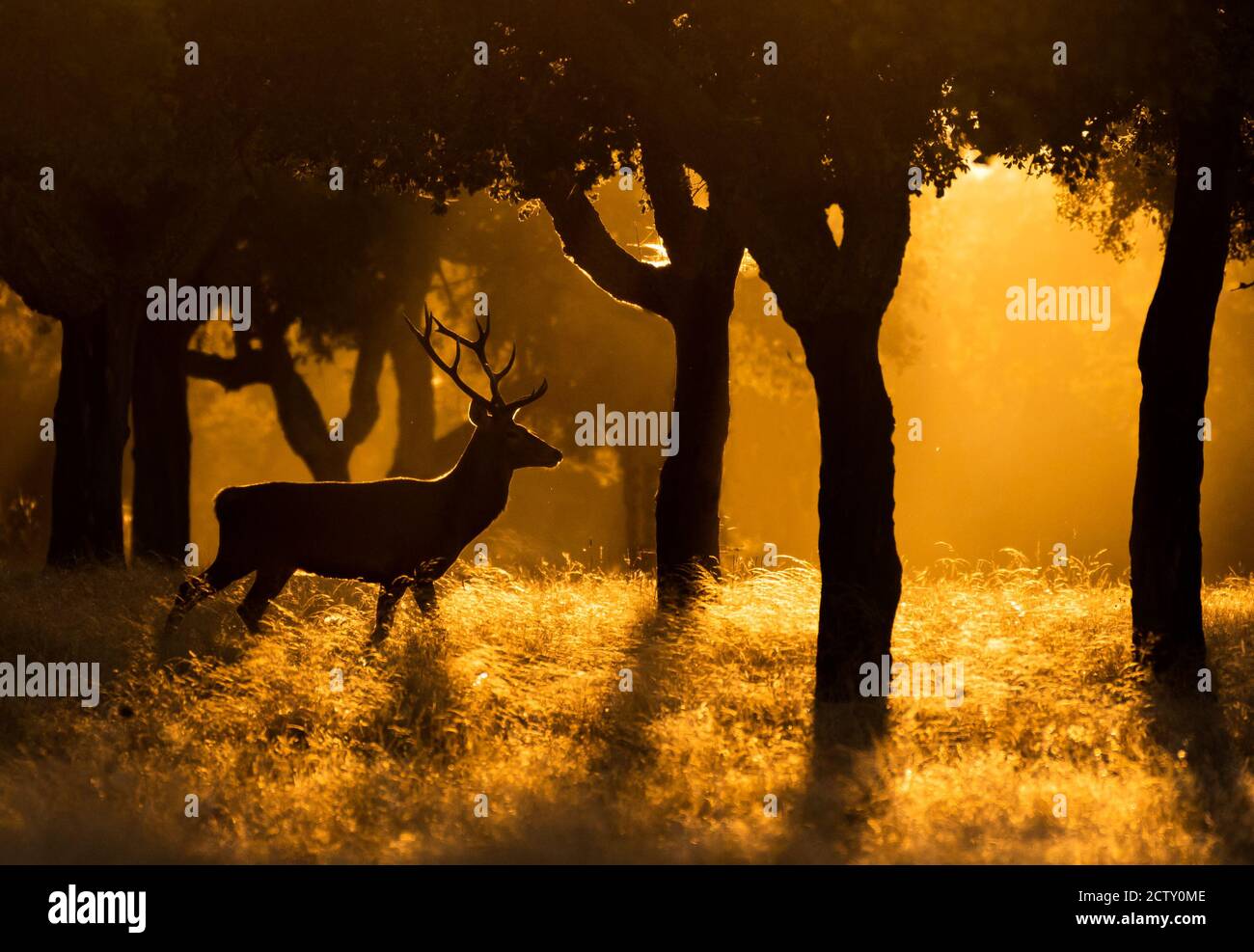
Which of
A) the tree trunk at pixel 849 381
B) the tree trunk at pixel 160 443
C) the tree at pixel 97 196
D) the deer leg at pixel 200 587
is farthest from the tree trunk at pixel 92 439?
the tree trunk at pixel 849 381

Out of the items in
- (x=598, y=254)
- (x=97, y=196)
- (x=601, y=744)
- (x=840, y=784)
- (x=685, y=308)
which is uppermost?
(x=97, y=196)

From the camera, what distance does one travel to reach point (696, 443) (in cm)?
1738

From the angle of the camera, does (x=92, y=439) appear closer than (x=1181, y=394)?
No

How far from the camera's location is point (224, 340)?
1388 inches

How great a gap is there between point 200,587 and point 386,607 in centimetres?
169

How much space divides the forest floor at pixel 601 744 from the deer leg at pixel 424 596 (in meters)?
0.17

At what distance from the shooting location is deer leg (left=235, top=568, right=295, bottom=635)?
14.1 meters

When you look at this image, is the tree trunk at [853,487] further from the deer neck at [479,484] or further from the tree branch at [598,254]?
the tree branch at [598,254]

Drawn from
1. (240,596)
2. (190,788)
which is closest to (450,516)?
(240,596)

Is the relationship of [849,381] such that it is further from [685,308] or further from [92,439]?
[92,439]

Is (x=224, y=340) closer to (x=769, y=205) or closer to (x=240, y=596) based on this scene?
(x=240, y=596)

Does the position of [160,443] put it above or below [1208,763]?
above

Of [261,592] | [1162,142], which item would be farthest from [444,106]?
[1162,142]

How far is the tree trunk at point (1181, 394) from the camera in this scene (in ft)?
43.0
